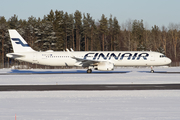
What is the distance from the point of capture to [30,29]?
Result: 294 ft

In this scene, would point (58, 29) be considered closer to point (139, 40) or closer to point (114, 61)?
point (139, 40)

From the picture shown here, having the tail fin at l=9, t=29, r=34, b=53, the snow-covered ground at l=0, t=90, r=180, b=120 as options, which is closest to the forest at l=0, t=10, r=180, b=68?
the tail fin at l=9, t=29, r=34, b=53

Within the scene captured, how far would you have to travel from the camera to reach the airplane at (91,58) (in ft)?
130

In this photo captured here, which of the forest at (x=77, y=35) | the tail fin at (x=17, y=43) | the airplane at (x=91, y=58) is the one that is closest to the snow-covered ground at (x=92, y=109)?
the airplane at (x=91, y=58)

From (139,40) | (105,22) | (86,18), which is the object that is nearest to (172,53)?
(139,40)

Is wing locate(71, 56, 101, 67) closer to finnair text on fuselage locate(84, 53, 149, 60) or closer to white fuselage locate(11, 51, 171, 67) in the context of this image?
white fuselage locate(11, 51, 171, 67)

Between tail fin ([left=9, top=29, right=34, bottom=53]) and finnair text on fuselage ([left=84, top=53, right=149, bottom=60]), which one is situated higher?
tail fin ([left=9, top=29, right=34, bottom=53])

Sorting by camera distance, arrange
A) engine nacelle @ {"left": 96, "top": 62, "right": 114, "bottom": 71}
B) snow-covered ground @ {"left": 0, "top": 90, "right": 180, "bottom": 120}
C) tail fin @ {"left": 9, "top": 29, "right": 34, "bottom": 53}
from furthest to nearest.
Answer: tail fin @ {"left": 9, "top": 29, "right": 34, "bottom": 53} → engine nacelle @ {"left": 96, "top": 62, "right": 114, "bottom": 71} → snow-covered ground @ {"left": 0, "top": 90, "right": 180, "bottom": 120}

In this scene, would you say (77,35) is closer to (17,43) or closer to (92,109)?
(17,43)

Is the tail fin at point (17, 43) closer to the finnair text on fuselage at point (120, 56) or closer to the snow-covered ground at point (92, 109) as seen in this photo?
the finnair text on fuselage at point (120, 56)

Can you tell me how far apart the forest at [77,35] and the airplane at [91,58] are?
33.5 meters

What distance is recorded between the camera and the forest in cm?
7894

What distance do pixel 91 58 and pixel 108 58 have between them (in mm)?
2754

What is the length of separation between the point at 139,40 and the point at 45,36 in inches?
1850
